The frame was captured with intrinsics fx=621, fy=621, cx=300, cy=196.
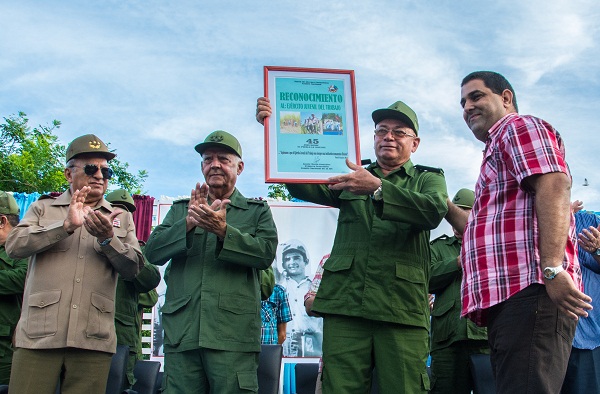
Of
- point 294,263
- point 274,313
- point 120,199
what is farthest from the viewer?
point 294,263

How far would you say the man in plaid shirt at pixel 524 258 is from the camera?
7.82ft

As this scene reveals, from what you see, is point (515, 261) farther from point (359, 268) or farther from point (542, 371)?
point (359, 268)

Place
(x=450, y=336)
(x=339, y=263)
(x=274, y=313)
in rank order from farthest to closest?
1. (x=274, y=313)
2. (x=450, y=336)
3. (x=339, y=263)

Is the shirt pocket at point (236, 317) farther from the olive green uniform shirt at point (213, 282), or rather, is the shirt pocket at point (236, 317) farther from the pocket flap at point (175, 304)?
the pocket flap at point (175, 304)

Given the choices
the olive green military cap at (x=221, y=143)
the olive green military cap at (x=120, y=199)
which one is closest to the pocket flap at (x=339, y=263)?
the olive green military cap at (x=221, y=143)

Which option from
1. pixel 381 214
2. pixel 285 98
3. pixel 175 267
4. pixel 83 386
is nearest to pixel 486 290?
pixel 381 214

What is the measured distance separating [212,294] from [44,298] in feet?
3.46

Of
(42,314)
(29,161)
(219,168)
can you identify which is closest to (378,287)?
(219,168)

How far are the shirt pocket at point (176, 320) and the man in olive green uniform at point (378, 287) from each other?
812 millimetres

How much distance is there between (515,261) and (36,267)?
2.96 metres

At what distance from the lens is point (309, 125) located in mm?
3709

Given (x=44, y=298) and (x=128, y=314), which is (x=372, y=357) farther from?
(x=128, y=314)

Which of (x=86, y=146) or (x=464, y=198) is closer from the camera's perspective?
(x=86, y=146)

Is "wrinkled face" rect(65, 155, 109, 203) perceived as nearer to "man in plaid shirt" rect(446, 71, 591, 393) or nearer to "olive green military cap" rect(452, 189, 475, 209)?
"man in plaid shirt" rect(446, 71, 591, 393)
